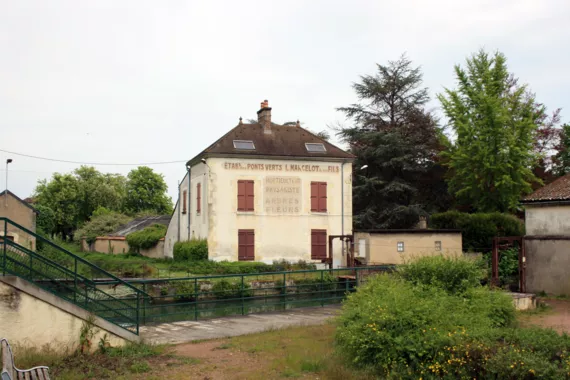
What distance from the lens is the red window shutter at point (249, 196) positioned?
1206 inches

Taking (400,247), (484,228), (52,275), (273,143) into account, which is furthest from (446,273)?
(273,143)

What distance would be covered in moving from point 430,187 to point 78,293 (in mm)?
34463

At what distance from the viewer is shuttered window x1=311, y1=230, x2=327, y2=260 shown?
31.3 m

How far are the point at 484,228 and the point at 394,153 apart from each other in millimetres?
12807

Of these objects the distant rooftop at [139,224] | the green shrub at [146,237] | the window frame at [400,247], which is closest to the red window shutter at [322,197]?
the window frame at [400,247]

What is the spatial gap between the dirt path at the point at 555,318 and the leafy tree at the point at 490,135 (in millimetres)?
11830

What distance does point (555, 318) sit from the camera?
51.8 feet

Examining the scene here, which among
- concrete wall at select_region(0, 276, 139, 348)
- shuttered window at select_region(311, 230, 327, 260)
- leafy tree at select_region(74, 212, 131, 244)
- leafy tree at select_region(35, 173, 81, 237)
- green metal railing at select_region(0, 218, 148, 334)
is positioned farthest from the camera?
leafy tree at select_region(35, 173, 81, 237)

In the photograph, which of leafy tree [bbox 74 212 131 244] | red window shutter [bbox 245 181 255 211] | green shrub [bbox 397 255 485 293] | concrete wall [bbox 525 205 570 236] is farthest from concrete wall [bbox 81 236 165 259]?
green shrub [bbox 397 255 485 293]

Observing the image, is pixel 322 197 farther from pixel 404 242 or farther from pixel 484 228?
pixel 484 228

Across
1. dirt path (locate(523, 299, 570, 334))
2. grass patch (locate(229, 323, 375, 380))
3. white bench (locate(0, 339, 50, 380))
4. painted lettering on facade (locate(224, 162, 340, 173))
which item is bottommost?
dirt path (locate(523, 299, 570, 334))

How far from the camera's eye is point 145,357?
10.2m

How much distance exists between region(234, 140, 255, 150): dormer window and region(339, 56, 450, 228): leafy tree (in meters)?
11.3

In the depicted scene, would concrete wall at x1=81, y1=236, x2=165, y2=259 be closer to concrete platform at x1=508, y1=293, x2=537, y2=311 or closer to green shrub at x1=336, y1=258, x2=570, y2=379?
concrete platform at x1=508, y1=293, x2=537, y2=311
